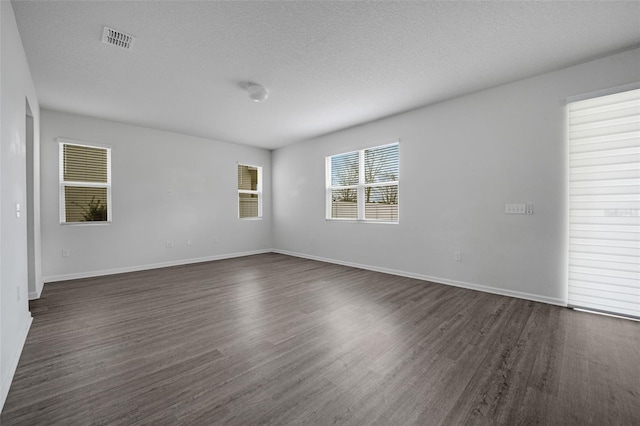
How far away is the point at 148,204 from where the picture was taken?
5133 mm

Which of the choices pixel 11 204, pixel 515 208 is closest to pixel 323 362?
pixel 11 204

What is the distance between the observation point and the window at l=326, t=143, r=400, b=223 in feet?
15.4

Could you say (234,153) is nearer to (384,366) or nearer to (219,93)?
(219,93)

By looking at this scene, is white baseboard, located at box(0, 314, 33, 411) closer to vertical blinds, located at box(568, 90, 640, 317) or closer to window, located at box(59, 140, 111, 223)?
window, located at box(59, 140, 111, 223)

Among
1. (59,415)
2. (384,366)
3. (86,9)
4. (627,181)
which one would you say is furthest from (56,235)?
(627,181)

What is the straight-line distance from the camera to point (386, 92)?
143 inches

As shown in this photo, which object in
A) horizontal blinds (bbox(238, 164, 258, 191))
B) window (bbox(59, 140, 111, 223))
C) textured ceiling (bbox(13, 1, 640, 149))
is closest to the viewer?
textured ceiling (bbox(13, 1, 640, 149))

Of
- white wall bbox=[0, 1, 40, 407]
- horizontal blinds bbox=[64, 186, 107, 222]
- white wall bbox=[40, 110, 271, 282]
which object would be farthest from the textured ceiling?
horizontal blinds bbox=[64, 186, 107, 222]

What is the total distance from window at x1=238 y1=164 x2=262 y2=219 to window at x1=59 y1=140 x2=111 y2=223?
2.60m

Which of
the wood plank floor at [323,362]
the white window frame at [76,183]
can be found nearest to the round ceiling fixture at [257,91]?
the wood plank floor at [323,362]

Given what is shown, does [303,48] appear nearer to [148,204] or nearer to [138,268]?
[148,204]

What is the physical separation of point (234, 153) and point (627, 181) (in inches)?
256

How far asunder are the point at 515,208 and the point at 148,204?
6.08 metres

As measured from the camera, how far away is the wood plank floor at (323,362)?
1479 mm
